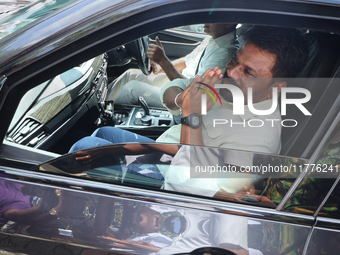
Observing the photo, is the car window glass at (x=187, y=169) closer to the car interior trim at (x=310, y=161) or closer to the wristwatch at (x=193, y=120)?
the car interior trim at (x=310, y=161)

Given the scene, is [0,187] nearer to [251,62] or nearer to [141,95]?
[251,62]

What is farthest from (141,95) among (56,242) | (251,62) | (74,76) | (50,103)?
(56,242)

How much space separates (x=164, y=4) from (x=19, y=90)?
21.5 inches

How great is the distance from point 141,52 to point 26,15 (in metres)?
1.09

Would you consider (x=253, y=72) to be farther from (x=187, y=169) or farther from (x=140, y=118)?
(x=140, y=118)

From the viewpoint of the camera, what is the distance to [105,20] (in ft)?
2.92

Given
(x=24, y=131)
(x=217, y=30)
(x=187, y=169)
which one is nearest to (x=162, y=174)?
(x=187, y=169)

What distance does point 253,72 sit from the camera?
1299 mm

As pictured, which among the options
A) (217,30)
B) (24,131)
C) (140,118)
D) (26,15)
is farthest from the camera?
(140,118)

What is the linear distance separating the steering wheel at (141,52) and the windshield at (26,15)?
869 millimetres

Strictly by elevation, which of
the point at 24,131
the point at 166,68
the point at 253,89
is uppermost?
the point at 166,68

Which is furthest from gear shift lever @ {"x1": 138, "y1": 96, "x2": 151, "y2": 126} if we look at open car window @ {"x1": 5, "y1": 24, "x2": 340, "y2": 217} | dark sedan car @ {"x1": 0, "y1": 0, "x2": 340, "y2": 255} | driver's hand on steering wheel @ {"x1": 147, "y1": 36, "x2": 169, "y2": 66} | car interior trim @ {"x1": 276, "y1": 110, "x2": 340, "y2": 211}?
car interior trim @ {"x1": 276, "y1": 110, "x2": 340, "y2": 211}

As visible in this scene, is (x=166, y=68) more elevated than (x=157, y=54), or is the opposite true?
(x=157, y=54)

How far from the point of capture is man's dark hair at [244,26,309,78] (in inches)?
49.4
